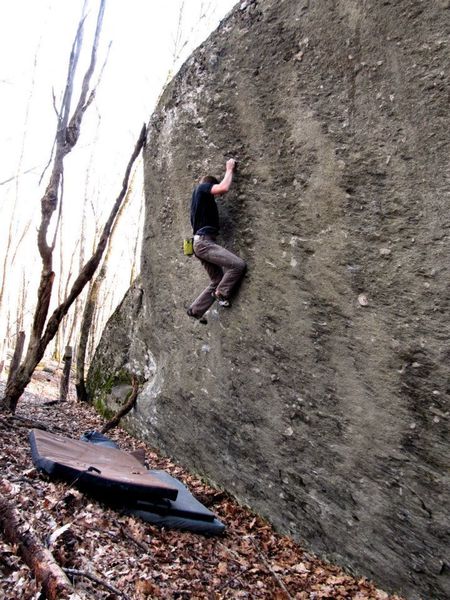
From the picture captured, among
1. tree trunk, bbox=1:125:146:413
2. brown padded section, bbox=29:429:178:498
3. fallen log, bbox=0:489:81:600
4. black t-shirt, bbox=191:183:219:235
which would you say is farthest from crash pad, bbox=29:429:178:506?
black t-shirt, bbox=191:183:219:235

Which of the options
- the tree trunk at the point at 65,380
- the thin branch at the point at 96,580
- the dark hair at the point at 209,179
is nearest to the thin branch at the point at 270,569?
the thin branch at the point at 96,580

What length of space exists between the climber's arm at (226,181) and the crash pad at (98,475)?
371 cm

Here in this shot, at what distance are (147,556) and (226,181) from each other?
4.44 metres

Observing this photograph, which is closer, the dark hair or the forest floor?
the forest floor

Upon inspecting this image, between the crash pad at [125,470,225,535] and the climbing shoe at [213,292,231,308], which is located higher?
the climbing shoe at [213,292,231,308]

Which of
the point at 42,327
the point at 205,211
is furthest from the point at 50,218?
the point at 205,211

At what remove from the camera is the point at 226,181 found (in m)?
6.13

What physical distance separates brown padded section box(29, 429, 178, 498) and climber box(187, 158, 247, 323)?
7.47 feet

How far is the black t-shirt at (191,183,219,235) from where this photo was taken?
6.36 m

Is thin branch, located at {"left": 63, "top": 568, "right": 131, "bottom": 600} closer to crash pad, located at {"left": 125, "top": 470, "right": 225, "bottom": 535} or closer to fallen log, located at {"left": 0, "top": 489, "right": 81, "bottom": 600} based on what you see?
fallen log, located at {"left": 0, "top": 489, "right": 81, "bottom": 600}

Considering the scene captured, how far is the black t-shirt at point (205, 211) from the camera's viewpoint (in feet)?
20.9

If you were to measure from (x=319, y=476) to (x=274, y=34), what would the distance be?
17.5ft

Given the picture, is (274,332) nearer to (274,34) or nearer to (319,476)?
(319,476)

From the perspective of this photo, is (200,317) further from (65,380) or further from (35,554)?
(65,380)
